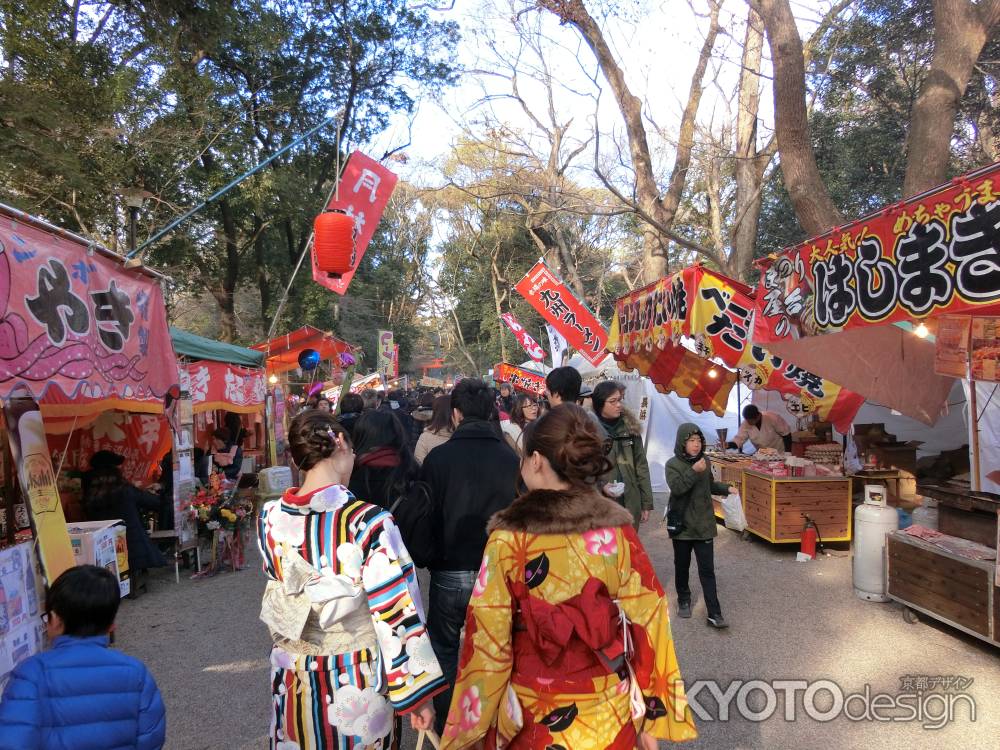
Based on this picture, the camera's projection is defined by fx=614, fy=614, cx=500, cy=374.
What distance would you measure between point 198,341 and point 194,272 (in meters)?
10.1

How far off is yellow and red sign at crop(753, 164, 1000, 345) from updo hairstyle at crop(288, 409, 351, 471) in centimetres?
335

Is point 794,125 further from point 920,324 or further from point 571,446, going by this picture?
point 571,446

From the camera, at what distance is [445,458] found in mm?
2975

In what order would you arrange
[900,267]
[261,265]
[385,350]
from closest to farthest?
[900,267] → [261,265] → [385,350]

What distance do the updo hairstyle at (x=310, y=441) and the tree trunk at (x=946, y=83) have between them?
21.0 ft

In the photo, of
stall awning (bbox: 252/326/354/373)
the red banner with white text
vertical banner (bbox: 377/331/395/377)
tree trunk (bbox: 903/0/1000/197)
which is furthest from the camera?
vertical banner (bbox: 377/331/395/377)

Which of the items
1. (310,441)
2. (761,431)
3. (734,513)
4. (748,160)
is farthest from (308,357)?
(310,441)

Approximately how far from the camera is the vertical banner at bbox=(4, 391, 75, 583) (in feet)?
11.0

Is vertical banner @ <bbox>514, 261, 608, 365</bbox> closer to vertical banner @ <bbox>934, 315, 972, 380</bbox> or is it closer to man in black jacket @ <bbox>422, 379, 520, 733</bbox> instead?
vertical banner @ <bbox>934, 315, 972, 380</bbox>

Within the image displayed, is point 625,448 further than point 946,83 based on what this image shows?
No

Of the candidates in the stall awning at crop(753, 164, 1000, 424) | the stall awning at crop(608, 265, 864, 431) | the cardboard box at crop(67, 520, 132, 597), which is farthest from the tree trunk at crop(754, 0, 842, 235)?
the cardboard box at crop(67, 520, 132, 597)

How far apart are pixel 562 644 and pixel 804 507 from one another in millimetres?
6193

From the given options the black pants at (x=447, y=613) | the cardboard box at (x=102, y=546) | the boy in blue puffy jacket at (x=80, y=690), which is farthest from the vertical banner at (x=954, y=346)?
the cardboard box at (x=102, y=546)

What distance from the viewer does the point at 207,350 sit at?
8.35m
